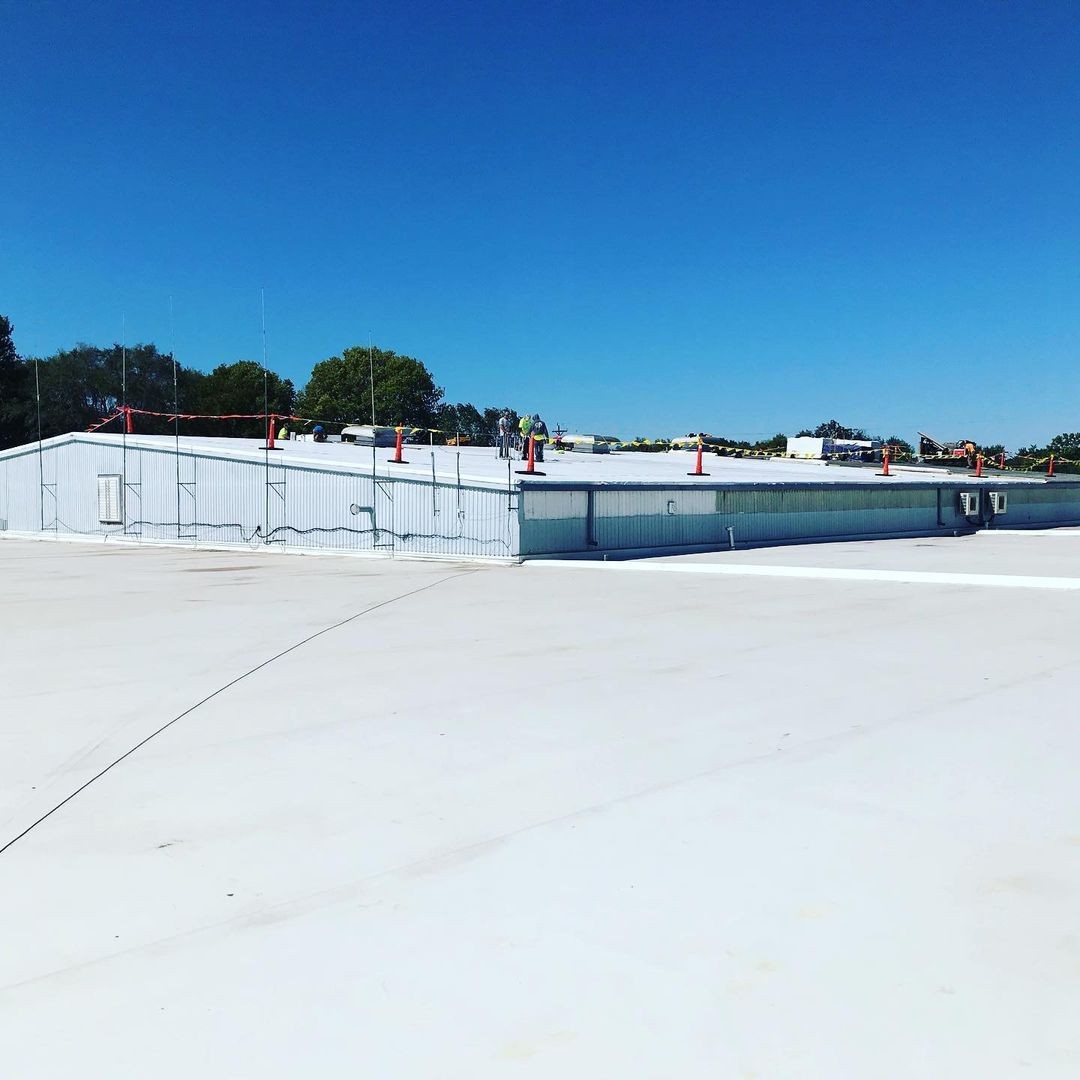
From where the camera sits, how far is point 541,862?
17.2 feet

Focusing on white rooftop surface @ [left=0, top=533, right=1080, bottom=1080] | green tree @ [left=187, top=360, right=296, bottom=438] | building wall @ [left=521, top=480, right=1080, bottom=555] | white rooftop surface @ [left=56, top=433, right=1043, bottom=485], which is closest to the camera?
white rooftop surface @ [left=0, top=533, right=1080, bottom=1080]

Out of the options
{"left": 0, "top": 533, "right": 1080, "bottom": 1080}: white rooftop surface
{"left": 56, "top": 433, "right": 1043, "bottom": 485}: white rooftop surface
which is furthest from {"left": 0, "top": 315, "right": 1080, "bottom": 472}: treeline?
{"left": 0, "top": 533, "right": 1080, "bottom": 1080}: white rooftop surface

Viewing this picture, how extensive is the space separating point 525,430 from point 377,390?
68.7 meters

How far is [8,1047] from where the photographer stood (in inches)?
141

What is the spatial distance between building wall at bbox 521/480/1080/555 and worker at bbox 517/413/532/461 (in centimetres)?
633

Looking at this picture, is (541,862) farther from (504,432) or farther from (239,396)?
(239,396)

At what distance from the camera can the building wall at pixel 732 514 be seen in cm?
2591

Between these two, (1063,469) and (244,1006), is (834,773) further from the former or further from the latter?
(1063,469)

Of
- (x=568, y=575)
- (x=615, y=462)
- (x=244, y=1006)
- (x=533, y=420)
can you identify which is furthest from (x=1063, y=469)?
(x=244, y=1006)

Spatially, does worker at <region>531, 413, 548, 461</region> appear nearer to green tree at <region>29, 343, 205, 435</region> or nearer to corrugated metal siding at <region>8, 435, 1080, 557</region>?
corrugated metal siding at <region>8, 435, 1080, 557</region>

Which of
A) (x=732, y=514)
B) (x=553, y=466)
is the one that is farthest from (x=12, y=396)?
(x=732, y=514)

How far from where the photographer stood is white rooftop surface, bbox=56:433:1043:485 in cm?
2748

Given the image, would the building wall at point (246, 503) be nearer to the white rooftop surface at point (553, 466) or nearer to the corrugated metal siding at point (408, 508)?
the corrugated metal siding at point (408, 508)

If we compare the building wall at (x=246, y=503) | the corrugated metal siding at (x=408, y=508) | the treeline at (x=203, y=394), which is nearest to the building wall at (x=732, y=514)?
the corrugated metal siding at (x=408, y=508)
